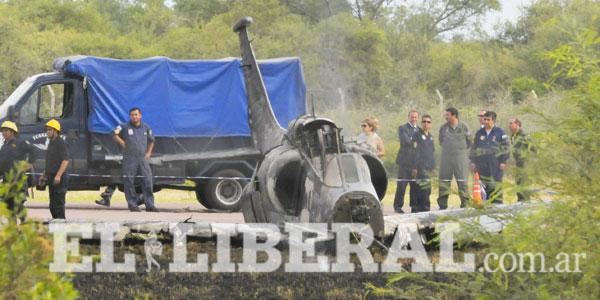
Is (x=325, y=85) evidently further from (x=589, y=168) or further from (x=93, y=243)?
(x=589, y=168)

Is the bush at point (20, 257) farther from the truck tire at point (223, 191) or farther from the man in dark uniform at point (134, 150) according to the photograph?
the truck tire at point (223, 191)

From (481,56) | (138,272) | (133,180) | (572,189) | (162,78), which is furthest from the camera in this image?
(481,56)

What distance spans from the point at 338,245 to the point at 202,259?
1368 mm

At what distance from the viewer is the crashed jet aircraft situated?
42.6 feet

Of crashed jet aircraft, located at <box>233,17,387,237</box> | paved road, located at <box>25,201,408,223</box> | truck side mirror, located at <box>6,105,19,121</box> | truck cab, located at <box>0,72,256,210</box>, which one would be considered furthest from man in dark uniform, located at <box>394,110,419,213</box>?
crashed jet aircraft, located at <box>233,17,387,237</box>

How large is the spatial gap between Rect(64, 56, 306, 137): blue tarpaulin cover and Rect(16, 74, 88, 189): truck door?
1.12 ft

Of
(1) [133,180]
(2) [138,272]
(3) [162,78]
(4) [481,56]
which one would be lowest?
(2) [138,272]

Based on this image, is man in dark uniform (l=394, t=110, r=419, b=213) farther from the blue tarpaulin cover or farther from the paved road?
the blue tarpaulin cover

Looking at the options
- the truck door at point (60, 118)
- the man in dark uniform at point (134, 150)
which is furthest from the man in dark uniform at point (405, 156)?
the truck door at point (60, 118)

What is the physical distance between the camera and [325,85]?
46156mm

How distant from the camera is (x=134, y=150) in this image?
23188mm

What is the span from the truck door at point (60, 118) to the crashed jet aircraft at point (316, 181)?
378 inches

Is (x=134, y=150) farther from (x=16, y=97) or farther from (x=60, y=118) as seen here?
(x=16, y=97)

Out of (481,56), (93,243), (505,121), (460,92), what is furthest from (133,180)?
(481,56)
